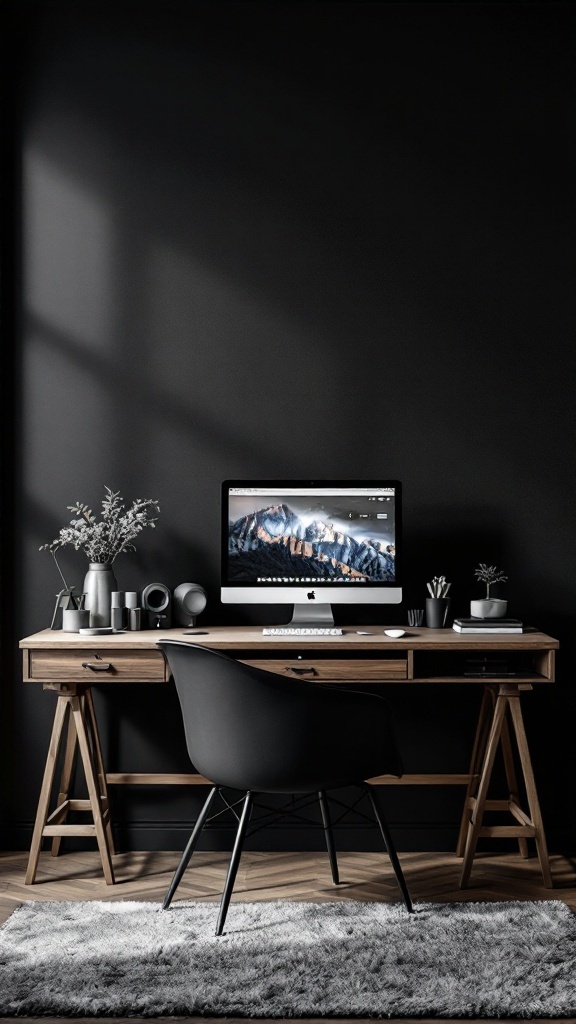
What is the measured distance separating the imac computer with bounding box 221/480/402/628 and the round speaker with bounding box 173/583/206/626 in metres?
0.12

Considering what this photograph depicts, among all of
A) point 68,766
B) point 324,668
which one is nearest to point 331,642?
point 324,668

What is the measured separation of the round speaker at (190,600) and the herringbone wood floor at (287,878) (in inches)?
34.6

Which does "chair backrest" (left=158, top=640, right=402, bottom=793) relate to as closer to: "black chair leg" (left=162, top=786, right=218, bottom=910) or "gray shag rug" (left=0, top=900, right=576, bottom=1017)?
"black chair leg" (left=162, top=786, right=218, bottom=910)

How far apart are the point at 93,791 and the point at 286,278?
2006mm

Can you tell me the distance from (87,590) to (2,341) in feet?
3.42

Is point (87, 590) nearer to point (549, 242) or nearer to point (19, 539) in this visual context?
point (19, 539)

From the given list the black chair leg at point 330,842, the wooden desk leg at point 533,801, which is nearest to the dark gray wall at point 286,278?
the wooden desk leg at point 533,801

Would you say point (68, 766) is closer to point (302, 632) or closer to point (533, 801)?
point (302, 632)

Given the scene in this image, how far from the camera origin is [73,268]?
3557mm

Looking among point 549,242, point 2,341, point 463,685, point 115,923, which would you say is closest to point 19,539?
point 2,341

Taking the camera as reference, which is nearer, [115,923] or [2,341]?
[115,923]

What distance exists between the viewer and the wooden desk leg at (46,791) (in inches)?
119

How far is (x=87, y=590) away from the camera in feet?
10.9

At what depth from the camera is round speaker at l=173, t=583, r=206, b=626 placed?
3.37 meters
